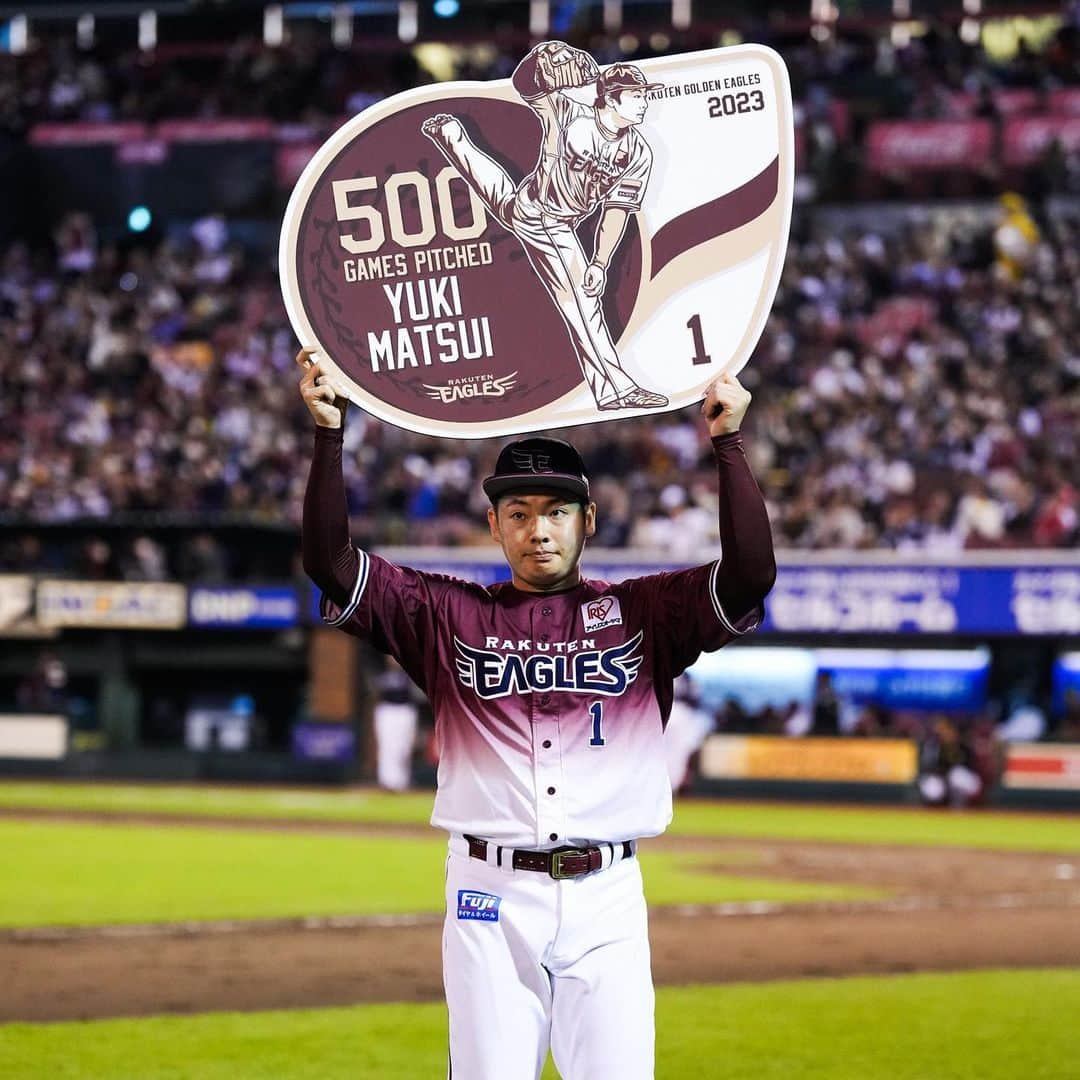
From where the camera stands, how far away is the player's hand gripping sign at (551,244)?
4559mm

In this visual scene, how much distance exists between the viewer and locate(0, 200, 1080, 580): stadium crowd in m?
23.8

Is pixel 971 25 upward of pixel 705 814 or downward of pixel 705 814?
upward

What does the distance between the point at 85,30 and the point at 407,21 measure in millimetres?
7506

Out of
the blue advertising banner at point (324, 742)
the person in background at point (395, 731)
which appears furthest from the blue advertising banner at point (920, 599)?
the blue advertising banner at point (324, 742)

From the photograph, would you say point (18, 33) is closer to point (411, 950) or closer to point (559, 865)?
point (411, 950)

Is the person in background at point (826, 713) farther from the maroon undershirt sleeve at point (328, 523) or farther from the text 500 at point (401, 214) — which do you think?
the maroon undershirt sleeve at point (328, 523)

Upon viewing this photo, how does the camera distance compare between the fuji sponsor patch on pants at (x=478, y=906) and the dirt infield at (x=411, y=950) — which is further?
the dirt infield at (x=411, y=950)

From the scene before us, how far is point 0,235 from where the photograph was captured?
34031 millimetres

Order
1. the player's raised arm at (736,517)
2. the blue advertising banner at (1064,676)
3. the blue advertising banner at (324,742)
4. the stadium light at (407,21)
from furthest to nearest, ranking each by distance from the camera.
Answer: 1. the stadium light at (407,21)
2. the blue advertising banner at (324,742)
3. the blue advertising banner at (1064,676)
4. the player's raised arm at (736,517)

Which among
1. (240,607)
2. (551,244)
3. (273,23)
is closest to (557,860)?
(551,244)

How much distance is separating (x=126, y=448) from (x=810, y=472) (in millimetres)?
10947

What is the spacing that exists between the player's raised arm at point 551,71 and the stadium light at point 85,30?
36.3m

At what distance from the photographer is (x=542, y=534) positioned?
4.41 meters

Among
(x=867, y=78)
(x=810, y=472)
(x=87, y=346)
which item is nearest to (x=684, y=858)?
(x=810, y=472)
